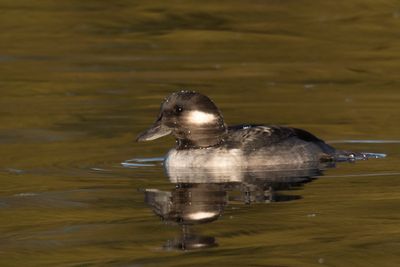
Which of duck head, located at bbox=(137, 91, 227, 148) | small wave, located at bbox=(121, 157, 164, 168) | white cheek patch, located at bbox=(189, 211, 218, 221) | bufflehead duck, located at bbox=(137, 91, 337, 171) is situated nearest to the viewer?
white cheek patch, located at bbox=(189, 211, 218, 221)

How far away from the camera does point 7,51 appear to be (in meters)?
21.0

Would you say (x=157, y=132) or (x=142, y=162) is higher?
(x=157, y=132)

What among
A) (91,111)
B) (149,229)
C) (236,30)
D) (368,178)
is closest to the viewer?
(149,229)

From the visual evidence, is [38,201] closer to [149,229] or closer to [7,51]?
[149,229]

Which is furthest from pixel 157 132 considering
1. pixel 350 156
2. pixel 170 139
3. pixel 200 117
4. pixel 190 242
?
pixel 190 242

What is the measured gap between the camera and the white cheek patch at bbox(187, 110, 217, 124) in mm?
12227

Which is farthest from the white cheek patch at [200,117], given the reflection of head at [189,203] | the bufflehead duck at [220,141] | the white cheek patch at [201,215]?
the white cheek patch at [201,215]

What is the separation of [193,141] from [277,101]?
13.4 ft

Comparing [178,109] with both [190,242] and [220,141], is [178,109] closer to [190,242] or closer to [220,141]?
[220,141]

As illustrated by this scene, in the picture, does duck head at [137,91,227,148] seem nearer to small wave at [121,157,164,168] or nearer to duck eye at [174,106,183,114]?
duck eye at [174,106,183,114]

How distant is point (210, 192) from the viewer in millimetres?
10945

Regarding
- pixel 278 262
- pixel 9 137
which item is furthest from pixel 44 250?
pixel 9 137

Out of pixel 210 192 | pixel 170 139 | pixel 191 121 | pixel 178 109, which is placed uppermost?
pixel 178 109

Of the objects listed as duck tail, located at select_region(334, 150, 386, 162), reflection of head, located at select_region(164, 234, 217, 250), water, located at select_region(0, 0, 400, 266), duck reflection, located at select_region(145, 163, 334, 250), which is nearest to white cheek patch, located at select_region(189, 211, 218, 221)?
duck reflection, located at select_region(145, 163, 334, 250)
